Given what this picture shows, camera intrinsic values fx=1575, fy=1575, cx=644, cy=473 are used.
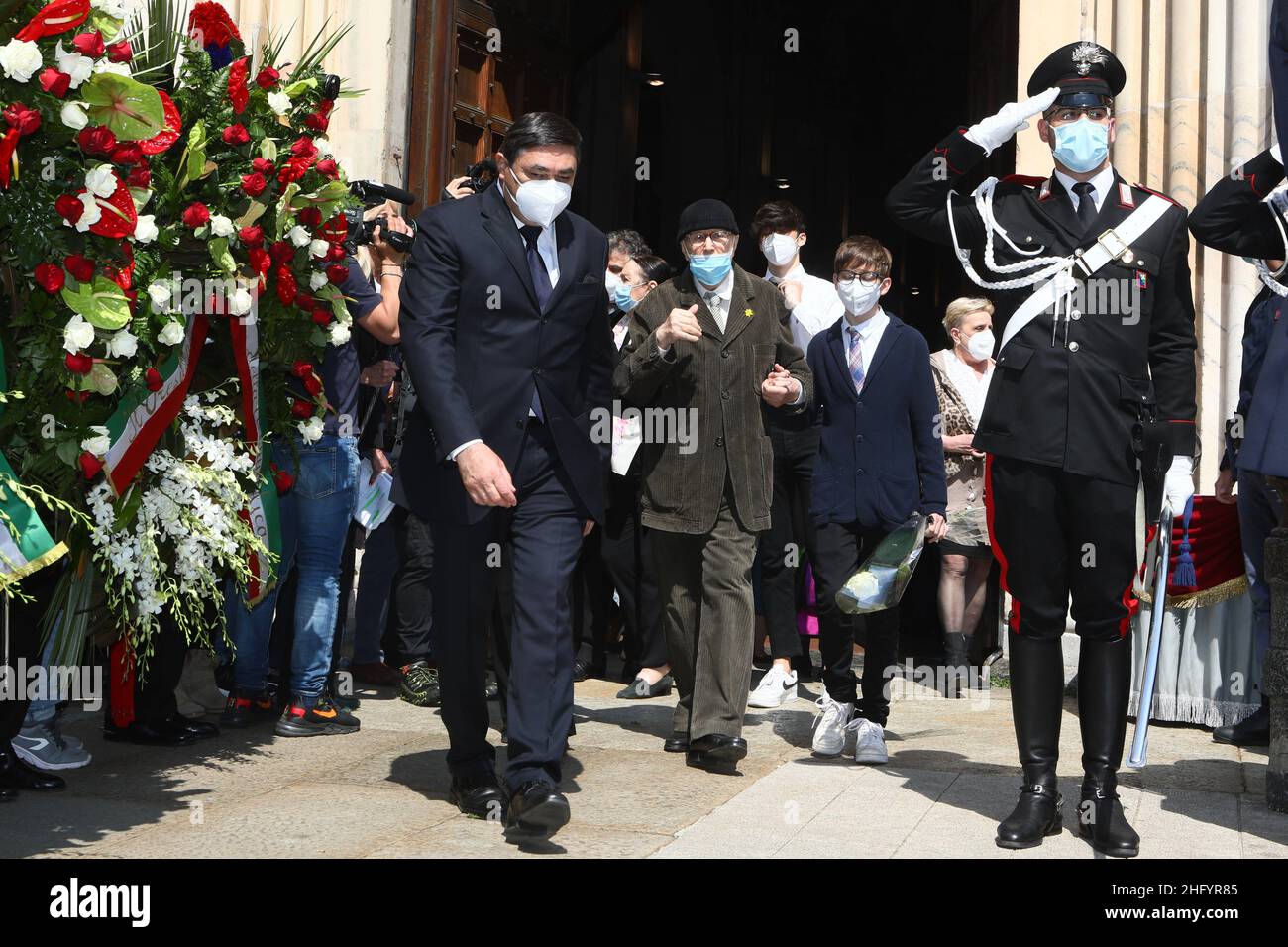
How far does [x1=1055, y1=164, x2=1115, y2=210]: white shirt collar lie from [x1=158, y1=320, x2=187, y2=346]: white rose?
2684mm

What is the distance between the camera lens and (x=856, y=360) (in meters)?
6.38

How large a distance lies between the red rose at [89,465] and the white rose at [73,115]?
0.90 m

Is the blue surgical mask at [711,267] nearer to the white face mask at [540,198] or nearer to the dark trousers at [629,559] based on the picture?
the white face mask at [540,198]

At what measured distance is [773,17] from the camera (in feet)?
55.5

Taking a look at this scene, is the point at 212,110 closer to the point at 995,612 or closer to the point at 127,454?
the point at 127,454

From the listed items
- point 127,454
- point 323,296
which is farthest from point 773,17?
point 127,454

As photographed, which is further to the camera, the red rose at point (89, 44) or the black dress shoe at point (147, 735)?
the black dress shoe at point (147, 735)

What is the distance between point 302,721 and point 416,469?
1.64m

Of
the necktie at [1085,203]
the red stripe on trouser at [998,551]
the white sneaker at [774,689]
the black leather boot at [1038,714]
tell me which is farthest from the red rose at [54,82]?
the white sneaker at [774,689]

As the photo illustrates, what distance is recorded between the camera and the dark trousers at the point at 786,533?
24.7ft

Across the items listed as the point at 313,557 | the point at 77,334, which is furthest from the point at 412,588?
the point at 77,334

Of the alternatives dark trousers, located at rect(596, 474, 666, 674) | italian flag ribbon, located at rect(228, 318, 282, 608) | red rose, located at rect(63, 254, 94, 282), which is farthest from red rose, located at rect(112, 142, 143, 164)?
dark trousers, located at rect(596, 474, 666, 674)

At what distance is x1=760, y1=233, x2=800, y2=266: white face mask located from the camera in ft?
25.7

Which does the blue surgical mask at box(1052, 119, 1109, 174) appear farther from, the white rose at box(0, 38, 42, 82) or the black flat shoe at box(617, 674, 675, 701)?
the black flat shoe at box(617, 674, 675, 701)
